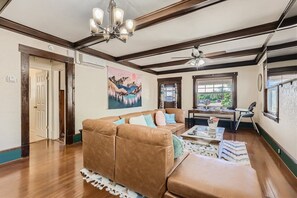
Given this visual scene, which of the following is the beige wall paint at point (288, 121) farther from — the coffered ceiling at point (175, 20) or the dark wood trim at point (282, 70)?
the coffered ceiling at point (175, 20)

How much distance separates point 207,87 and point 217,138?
12.1 ft

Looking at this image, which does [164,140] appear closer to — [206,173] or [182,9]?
[206,173]

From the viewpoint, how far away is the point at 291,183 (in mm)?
2051

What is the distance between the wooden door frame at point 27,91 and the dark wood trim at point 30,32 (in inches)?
10.1

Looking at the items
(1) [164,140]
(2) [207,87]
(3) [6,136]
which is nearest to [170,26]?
(1) [164,140]

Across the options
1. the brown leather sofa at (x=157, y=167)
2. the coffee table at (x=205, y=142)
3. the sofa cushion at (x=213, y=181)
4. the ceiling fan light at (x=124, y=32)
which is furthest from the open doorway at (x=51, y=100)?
the sofa cushion at (x=213, y=181)

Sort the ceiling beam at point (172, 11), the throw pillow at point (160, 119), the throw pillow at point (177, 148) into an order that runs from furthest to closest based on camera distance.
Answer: the throw pillow at point (160, 119)
the ceiling beam at point (172, 11)
the throw pillow at point (177, 148)

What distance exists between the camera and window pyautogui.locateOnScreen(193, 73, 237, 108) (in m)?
5.82

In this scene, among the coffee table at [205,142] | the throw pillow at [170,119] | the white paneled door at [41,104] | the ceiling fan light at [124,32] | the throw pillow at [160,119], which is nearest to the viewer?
the ceiling fan light at [124,32]

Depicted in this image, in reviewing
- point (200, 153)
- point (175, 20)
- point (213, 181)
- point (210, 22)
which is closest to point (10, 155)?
point (213, 181)

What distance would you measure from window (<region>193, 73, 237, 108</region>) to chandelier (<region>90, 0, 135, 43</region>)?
15.8 ft

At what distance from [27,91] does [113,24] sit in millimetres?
2275

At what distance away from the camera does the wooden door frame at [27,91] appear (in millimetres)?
2879

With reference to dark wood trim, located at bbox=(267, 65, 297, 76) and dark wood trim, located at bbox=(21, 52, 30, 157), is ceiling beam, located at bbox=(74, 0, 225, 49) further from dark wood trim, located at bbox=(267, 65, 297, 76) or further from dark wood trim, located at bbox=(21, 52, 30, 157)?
dark wood trim, located at bbox=(21, 52, 30, 157)
